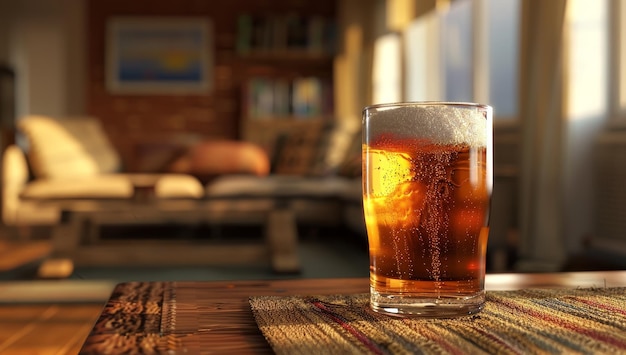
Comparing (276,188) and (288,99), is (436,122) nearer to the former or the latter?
(276,188)

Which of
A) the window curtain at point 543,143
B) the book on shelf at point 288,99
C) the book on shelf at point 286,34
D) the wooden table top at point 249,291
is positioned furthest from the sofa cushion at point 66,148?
the wooden table top at point 249,291

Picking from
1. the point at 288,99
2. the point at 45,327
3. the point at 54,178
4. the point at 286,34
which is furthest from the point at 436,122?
the point at 286,34

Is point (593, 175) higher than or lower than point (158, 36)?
lower

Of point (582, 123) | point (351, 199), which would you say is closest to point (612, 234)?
point (582, 123)

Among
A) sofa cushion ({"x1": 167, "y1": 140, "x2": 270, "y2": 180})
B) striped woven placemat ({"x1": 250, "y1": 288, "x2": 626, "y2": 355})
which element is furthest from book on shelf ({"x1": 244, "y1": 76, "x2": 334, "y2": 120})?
striped woven placemat ({"x1": 250, "y1": 288, "x2": 626, "y2": 355})

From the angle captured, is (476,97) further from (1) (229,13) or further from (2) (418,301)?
(2) (418,301)
